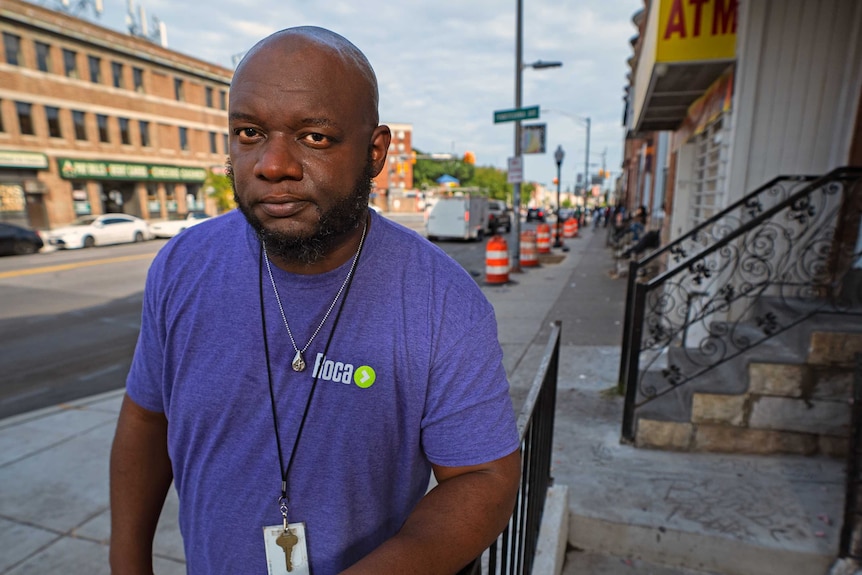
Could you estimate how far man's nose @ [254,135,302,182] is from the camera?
3.37 feet

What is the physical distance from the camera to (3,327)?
7.64m

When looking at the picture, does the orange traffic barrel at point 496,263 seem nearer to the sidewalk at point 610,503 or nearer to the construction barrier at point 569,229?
the sidewalk at point 610,503

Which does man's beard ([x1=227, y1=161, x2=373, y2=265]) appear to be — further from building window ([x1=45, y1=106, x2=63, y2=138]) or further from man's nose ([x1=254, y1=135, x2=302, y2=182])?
building window ([x1=45, y1=106, x2=63, y2=138])

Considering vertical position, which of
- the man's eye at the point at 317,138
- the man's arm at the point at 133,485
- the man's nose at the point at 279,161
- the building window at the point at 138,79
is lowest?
the man's arm at the point at 133,485

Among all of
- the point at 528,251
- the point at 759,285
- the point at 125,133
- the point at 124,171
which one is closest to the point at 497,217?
the point at 528,251

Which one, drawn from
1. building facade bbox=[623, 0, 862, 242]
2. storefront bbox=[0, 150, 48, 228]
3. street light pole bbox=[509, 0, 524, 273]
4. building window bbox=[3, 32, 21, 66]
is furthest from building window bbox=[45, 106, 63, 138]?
building facade bbox=[623, 0, 862, 242]

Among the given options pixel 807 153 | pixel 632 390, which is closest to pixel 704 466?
pixel 632 390

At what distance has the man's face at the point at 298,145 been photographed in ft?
3.37

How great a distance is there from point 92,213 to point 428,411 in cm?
3355

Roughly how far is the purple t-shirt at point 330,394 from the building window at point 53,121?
3264cm

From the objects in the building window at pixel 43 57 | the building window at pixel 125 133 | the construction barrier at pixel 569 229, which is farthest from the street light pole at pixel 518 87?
the building window at pixel 125 133

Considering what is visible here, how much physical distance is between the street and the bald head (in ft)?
17.4

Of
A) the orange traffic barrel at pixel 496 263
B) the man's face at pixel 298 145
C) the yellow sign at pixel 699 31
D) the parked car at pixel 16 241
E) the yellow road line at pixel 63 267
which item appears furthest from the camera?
the parked car at pixel 16 241

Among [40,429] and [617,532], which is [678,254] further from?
[40,429]
